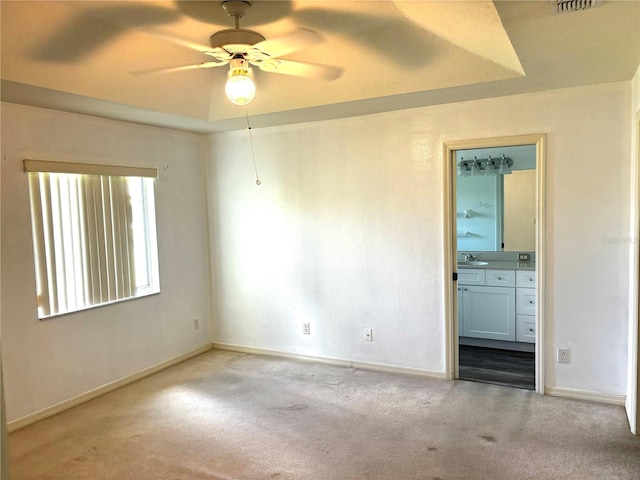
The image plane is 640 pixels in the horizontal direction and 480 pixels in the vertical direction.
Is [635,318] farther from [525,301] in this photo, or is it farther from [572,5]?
[572,5]

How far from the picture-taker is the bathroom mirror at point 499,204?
5.17 metres

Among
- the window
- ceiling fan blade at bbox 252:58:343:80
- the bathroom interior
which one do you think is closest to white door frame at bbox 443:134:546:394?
the bathroom interior

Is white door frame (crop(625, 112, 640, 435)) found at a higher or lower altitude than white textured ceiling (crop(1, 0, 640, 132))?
lower

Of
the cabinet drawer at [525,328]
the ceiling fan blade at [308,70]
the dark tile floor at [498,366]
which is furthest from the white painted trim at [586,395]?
the ceiling fan blade at [308,70]

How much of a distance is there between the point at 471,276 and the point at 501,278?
31 centimetres

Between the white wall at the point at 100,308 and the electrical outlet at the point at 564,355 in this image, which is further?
the electrical outlet at the point at 564,355

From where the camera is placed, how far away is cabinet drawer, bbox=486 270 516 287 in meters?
4.79

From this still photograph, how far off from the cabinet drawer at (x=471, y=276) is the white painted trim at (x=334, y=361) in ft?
A: 4.64

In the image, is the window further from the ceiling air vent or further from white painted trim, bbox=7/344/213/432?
the ceiling air vent

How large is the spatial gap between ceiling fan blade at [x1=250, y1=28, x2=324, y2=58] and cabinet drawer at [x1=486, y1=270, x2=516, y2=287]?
3.28 meters

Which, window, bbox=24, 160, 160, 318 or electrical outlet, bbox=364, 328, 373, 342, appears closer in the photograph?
window, bbox=24, 160, 160, 318

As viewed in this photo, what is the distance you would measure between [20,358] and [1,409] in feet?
9.24

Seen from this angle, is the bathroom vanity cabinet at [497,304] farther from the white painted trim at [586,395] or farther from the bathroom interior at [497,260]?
the white painted trim at [586,395]

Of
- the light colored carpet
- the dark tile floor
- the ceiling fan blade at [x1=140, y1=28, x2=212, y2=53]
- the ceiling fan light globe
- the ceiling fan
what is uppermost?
the ceiling fan blade at [x1=140, y1=28, x2=212, y2=53]
